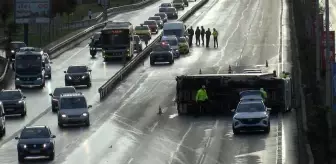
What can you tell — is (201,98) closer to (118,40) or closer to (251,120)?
(251,120)

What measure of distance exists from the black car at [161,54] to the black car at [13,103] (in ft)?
79.3

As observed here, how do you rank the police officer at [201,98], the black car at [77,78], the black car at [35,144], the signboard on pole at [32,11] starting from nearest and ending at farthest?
the black car at [35,144], the police officer at [201,98], the black car at [77,78], the signboard on pole at [32,11]

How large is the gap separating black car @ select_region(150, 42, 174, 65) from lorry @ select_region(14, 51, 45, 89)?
1255 centimetres

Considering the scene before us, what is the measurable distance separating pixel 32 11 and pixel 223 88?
4345 cm

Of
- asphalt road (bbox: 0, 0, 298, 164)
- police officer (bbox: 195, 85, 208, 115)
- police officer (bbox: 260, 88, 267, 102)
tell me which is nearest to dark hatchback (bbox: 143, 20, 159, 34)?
asphalt road (bbox: 0, 0, 298, 164)

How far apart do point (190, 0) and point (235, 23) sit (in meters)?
30.5

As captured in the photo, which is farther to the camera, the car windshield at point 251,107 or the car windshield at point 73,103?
the car windshield at point 73,103

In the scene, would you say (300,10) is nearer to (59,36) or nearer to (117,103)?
(59,36)

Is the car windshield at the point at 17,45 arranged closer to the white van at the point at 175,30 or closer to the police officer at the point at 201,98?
the white van at the point at 175,30

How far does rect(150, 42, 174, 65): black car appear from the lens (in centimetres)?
8444

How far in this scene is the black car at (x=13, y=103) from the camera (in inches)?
2375

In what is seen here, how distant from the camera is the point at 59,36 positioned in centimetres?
10975

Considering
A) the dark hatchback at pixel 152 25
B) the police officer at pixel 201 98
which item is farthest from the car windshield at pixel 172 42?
the police officer at pixel 201 98

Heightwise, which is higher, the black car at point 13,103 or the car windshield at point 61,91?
the car windshield at point 61,91
